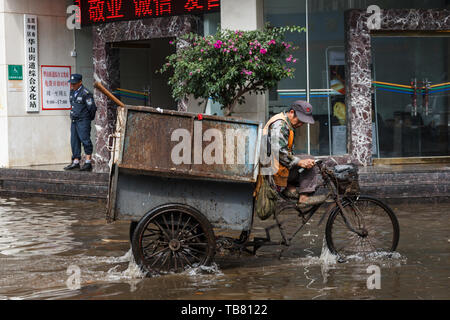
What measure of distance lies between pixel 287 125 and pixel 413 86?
29.6 feet

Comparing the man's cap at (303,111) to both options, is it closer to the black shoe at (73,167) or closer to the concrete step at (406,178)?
the concrete step at (406,178)

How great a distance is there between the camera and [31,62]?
54.0ft

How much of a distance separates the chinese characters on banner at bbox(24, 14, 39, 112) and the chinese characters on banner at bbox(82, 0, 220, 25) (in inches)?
47.7

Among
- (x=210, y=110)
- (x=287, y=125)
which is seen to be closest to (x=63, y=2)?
(x=210, y=110)

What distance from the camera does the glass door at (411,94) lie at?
15211 millimetres

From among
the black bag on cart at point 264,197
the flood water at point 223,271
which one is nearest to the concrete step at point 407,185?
the flood water at point 223,271

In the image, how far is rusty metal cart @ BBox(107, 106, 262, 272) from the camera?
6.54 metres

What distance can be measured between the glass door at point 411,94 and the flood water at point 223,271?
582 cm

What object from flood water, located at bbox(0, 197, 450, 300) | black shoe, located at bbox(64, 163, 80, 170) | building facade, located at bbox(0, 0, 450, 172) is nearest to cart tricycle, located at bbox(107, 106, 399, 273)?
flood water, located at bbox(0, 197, 450, 300)

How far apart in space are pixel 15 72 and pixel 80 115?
9.00 ft

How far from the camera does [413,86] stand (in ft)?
50.5
